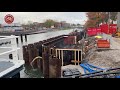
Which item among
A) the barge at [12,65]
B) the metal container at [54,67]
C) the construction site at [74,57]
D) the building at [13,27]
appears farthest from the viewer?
the metal container at [54,67]

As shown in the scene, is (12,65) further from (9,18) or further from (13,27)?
(9,18)

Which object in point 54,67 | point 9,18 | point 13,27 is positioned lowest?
→ point 54,67

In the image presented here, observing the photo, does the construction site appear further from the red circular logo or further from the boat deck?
the red circular logo

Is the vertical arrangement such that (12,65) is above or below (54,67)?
above

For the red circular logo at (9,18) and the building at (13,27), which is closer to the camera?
the red circular logo at (9,18)

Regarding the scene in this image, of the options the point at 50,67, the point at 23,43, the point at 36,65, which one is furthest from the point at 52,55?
the point at 23,43

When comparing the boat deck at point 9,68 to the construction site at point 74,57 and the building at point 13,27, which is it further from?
the building at point 13,27

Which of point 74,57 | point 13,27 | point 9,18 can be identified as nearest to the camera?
point 9,18

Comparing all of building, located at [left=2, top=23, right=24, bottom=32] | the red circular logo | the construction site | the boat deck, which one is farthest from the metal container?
the red circular logo

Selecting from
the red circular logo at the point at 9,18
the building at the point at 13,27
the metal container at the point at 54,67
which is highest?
the red circular logo at the point at 9,18

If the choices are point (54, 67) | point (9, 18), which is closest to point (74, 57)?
point (54, 67)

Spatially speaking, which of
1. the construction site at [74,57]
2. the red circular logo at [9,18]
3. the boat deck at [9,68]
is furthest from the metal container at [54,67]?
the red circular logo at [9,18]
